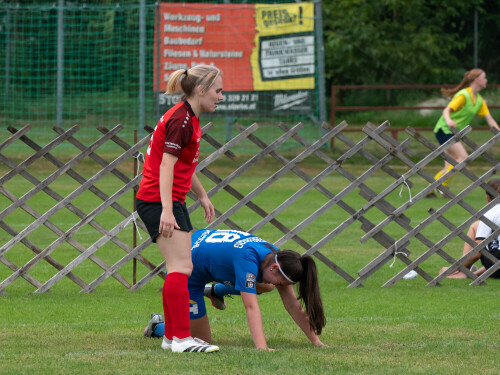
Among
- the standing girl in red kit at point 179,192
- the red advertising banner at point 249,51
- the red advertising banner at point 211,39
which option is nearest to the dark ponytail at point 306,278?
the standing girl in red kit at point 179,192

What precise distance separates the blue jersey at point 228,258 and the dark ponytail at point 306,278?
0.54 feet

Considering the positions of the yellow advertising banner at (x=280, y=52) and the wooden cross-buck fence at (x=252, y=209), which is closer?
the wooden cross-buck fence at (x=252, y=209)

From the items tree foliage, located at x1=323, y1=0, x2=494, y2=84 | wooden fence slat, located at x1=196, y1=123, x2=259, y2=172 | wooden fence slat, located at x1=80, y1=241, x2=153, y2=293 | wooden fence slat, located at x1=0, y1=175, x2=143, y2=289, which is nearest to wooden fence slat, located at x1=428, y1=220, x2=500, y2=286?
wooden fence slat, located at x1=196, y1=123, x2=259, y2=172

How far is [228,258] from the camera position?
519 centimetres

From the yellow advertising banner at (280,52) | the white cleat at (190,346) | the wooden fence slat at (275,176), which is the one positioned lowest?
the white cleat at (190,346)

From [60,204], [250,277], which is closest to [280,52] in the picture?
[60,204]

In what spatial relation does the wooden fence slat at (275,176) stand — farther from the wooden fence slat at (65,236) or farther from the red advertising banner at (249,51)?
the red advertising banner at (249,51)

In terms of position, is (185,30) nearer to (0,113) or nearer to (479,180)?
(0,113)

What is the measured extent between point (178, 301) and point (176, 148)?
2.79 feet

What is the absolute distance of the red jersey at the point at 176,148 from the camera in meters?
4.92

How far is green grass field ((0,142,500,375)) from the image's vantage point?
15.5ft

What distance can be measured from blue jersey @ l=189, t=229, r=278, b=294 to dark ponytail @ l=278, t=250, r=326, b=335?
0.16m

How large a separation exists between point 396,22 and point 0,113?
14048mm

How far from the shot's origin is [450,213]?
39.2 ft
